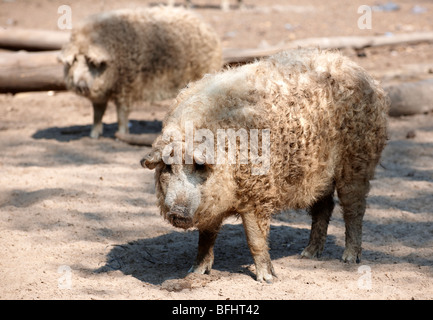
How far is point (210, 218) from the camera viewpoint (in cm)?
457

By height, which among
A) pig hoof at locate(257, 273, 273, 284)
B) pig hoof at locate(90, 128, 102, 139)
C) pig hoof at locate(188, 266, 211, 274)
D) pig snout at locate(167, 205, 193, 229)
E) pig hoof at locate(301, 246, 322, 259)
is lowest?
pig hoof at locate(90, 128, 102, 139)

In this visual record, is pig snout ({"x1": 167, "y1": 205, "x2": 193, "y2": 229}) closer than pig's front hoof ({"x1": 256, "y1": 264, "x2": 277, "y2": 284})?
Yes

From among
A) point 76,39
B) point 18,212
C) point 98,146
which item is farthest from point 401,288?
point 76,39

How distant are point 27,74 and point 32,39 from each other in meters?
1.66

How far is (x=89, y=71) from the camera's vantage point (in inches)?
367

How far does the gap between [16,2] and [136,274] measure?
14713 millimetres

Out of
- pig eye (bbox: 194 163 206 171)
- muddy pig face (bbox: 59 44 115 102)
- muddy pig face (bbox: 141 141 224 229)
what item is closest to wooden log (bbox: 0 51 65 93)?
muddy pig face (bbox: 59 44 115 102)

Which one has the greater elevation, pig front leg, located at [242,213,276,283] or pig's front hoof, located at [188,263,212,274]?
pig front leg, located at [242,213,276,283]

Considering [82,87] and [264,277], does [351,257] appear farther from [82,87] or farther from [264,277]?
[82,87]

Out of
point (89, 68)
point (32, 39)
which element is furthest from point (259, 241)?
point (32, 39)

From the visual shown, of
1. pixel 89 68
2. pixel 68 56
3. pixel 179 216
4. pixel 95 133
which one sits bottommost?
pixel 95 133

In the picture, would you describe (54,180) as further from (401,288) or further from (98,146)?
(401,288)

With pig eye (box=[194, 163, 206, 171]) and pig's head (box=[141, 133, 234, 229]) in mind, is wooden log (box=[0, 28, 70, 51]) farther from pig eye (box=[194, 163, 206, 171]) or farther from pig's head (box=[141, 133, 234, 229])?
pig eye (box=[194, 163, 206, 171])

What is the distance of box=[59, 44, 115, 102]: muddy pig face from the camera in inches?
364
